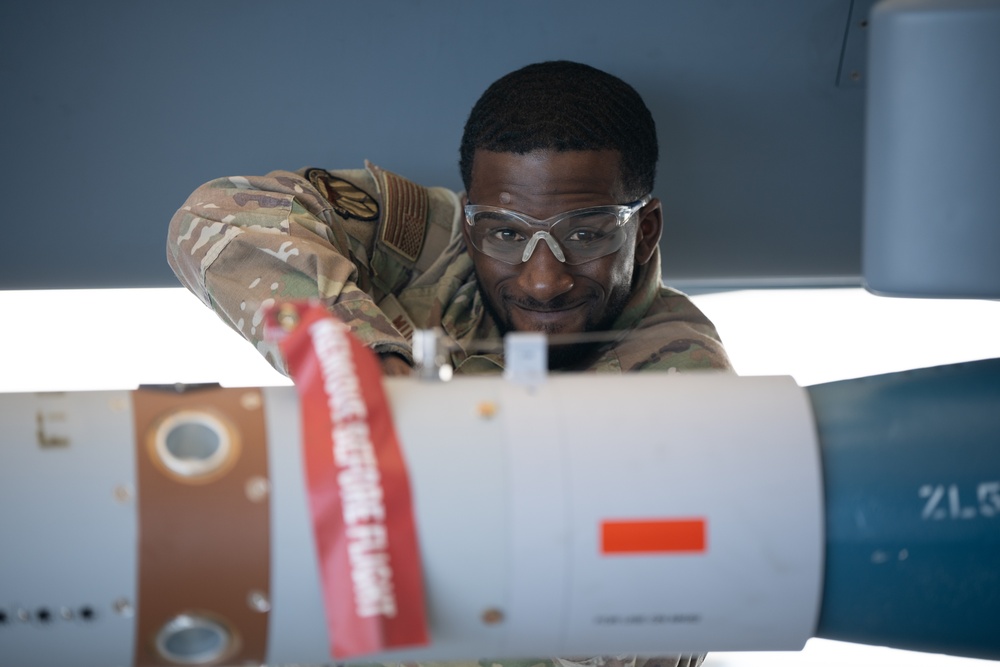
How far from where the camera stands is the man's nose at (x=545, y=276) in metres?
Result: 1.52

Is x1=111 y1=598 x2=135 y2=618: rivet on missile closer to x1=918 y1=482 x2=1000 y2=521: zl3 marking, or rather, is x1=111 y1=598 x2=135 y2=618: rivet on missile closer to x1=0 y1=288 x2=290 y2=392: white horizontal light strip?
x1=918 y1=482 x2=1000 y2=521: zl3 marking

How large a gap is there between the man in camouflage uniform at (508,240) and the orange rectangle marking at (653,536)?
585 mm

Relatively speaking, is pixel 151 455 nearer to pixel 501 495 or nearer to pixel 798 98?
pixel 501 495

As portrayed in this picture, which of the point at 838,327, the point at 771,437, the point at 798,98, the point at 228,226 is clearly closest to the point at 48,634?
the point at 771,437

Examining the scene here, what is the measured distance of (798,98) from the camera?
1.74 metres

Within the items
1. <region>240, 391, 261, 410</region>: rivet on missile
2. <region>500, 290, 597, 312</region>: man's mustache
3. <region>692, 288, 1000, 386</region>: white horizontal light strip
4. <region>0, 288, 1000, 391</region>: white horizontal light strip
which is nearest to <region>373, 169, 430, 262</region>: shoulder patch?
<region>500, 290, 597, 312</region>: man's mustache

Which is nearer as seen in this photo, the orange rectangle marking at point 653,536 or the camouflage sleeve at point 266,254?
the orange rectangle marking at point 653,536

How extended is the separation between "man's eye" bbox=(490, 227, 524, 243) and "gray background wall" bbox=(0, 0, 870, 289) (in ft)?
0.90

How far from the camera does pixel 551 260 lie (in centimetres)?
152

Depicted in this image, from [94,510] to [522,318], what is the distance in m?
0.82

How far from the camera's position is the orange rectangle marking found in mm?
886

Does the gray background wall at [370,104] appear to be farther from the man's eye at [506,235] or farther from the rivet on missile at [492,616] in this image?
the rivet on missile at [492,616]

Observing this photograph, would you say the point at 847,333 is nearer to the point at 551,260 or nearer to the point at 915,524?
the point at 551,260

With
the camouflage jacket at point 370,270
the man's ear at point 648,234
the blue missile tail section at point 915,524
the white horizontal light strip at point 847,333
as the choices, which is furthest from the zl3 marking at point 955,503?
the white horizontal light strip at point 847,333
